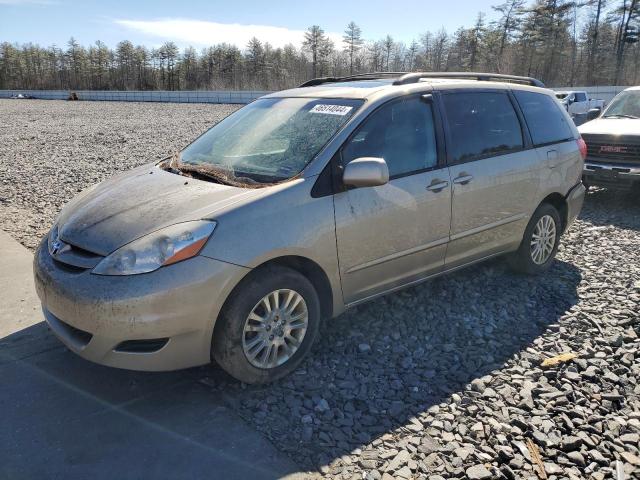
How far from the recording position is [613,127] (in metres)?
8.75

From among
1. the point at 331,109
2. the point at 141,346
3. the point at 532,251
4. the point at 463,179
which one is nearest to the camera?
the point at 141,346

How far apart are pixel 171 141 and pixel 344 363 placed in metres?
14.0

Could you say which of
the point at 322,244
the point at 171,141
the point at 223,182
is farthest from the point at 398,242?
the point at 171,141

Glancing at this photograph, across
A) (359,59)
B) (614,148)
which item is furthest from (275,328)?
(359,59)

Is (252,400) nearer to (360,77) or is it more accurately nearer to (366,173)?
(366,173)

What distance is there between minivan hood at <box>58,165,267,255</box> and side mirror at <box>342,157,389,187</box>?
610 mm

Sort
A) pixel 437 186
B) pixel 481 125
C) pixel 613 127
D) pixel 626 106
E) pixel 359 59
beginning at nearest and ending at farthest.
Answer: pixel 437 186 < pixel 481 125 < pixel 613 127 < pixel 626 106 < pixel 359 59

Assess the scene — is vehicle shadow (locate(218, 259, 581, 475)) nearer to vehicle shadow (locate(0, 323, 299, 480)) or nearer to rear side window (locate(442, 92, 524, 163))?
vehicle shadow (locate(0, 323, 299, 480))

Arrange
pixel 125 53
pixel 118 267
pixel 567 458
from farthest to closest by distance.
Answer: pixel 125 53
pixel 118 267
pixel 567 458

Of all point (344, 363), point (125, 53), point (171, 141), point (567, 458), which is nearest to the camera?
point (567, 458)

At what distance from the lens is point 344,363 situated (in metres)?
3.61

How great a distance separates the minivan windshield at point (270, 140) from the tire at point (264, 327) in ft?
2.38

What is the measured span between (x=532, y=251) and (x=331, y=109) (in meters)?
2.58

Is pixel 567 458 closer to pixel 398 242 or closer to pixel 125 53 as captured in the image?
pixel 398 242
